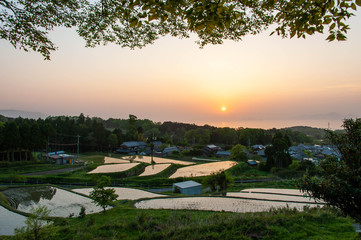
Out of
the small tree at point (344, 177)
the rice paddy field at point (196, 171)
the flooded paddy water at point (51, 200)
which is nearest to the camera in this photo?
the small tree at point (344, 177)

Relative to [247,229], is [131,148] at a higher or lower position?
lower

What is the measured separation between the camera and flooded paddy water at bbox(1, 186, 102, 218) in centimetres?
1389

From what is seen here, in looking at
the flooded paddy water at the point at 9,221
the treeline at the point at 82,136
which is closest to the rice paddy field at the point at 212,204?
the flooded paddy water at the point at 9,221

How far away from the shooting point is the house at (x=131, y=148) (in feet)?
182

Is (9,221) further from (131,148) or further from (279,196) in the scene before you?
(131,148)

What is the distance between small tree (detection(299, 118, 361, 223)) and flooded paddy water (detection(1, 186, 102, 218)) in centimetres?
1197

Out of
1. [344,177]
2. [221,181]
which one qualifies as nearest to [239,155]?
[221,181]

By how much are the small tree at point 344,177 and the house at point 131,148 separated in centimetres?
5235

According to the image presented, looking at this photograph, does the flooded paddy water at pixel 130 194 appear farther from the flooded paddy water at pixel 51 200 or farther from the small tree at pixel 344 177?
the small tree at pixel 344 177

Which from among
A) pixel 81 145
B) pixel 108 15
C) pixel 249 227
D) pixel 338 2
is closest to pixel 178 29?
pixel 108 15

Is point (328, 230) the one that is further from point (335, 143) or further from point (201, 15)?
point (201, 15)

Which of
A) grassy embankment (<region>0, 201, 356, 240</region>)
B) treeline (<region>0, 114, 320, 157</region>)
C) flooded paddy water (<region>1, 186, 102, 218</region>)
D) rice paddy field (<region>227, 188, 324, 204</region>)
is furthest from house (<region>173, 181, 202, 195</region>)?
treeline (<region>0, 114, 320, 157</region>)

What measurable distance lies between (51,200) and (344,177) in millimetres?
17986

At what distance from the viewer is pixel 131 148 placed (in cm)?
5728
